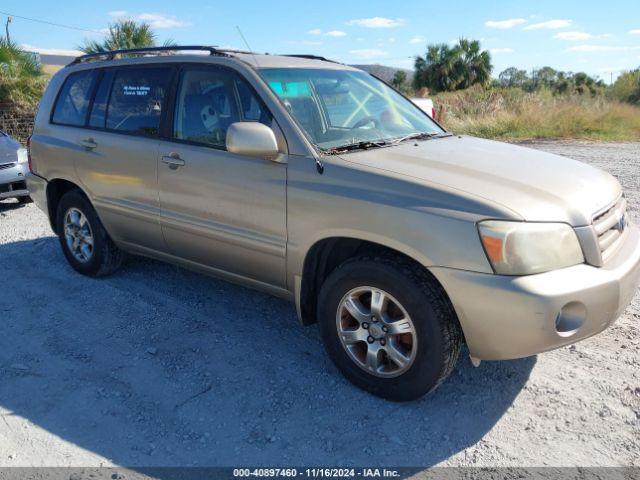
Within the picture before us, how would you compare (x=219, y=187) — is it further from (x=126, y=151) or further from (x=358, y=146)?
(x=126, y=151)

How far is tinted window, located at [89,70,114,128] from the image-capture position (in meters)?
4.62

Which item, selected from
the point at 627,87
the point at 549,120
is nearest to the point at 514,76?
the point at 627,87

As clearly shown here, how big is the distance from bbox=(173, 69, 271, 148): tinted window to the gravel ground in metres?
1.36

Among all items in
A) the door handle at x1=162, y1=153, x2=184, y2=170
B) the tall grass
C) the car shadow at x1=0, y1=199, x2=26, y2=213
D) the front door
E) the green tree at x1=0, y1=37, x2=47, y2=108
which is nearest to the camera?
the front door

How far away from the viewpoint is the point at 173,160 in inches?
155

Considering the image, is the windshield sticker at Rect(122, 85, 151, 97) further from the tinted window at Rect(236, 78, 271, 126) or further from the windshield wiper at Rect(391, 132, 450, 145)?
the windshield wiper at Rect(391, 132, 450, 145)

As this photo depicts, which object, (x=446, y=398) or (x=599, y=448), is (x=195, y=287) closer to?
→ (x=446, y=398)

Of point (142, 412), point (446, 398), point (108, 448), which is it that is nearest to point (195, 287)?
point (142, 412)

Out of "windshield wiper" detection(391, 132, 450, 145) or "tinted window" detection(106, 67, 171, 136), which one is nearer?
"windshield wiper" detection(391, 132, 450, 145)

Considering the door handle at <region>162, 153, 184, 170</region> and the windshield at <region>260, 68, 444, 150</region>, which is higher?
the windshield at <region>260, 68, 444, 150</region>

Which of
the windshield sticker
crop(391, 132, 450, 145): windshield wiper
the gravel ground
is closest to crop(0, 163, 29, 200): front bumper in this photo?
the gravel ground

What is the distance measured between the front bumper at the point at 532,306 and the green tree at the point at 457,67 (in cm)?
3772

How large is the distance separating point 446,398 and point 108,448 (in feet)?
5.88

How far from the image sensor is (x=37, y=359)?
371cm
